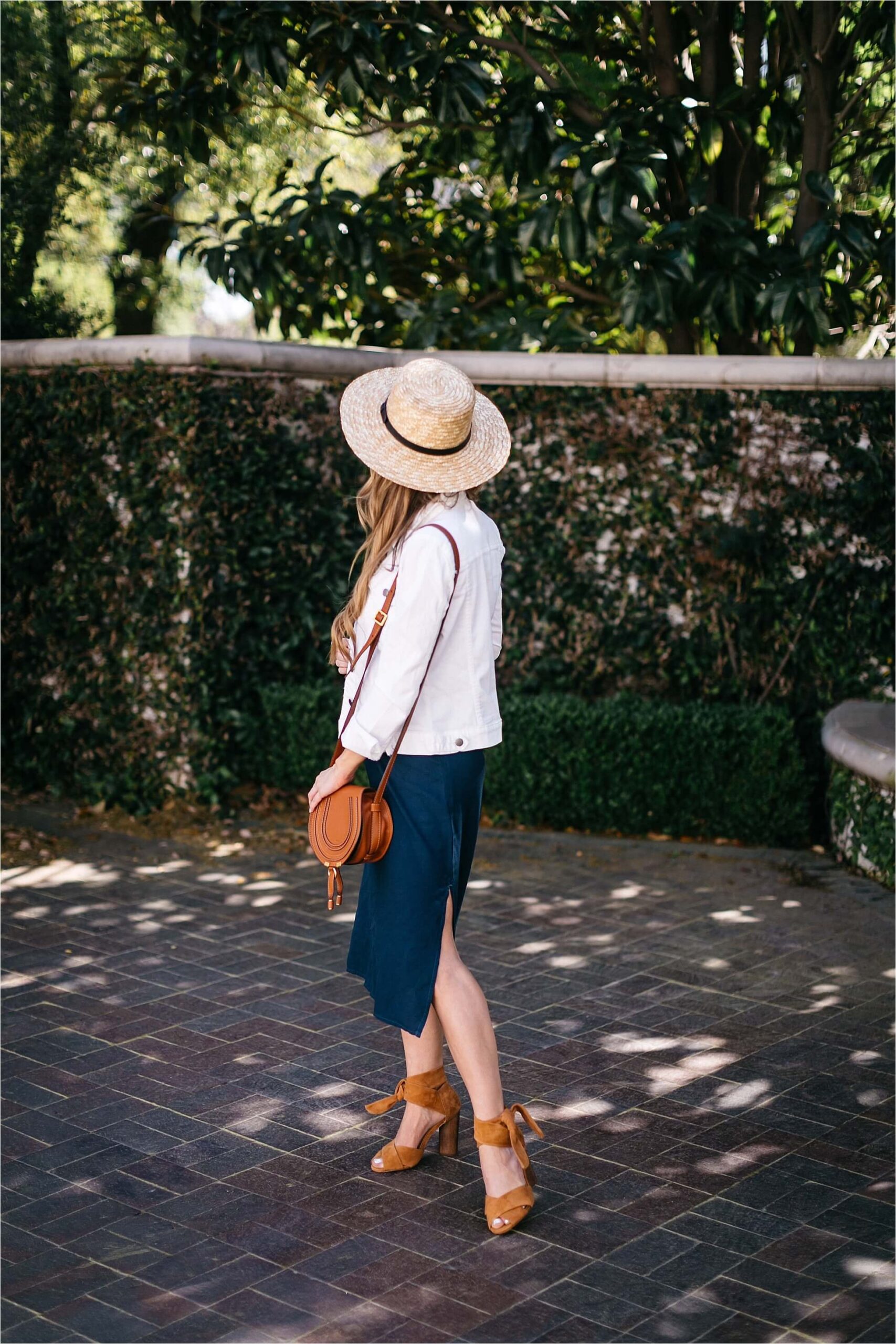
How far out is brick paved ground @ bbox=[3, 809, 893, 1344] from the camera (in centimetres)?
320

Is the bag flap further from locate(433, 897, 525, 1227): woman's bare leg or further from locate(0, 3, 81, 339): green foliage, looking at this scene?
locate(0, 3, 81, 339): green foliage

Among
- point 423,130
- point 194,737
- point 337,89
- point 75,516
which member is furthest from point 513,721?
point 423,130

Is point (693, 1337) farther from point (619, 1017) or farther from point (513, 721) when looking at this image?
point (513, 721)

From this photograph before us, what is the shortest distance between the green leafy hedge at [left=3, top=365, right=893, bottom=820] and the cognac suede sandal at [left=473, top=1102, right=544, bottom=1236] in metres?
4.36

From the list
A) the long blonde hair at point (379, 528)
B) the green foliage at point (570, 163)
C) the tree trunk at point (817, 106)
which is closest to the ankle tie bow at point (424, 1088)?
the long blonde hair at point (379, 528)

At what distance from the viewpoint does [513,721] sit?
24.8ft

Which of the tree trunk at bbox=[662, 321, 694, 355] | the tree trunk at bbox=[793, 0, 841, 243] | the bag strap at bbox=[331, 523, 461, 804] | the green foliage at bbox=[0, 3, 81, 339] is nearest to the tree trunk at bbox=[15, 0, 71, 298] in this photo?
the green foliage at bbox=[0, 3, 81, 339]

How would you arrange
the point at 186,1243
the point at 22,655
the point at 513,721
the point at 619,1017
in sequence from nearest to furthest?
1. the point at 186,1243
2. the point at 619,1017
3. the point at 513,721
4. the point at 22,655

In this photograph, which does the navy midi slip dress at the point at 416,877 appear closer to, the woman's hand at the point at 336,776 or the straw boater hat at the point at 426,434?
the woman's hand at the point at 336,776

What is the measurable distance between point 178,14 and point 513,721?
453 centimetres

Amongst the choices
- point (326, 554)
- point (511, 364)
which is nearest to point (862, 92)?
point (511, 364)

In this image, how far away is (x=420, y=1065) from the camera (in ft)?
12.4

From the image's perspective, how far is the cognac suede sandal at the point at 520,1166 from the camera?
3471mm

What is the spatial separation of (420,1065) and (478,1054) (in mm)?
318
